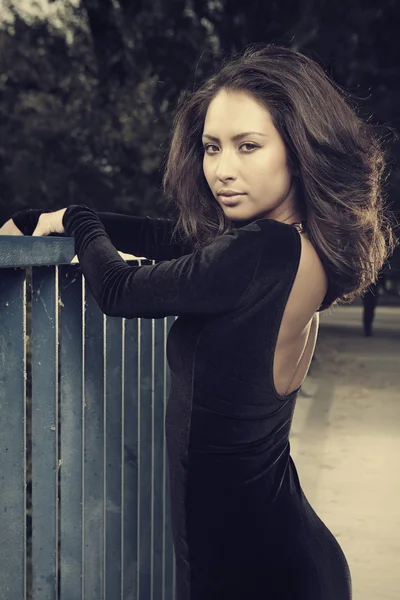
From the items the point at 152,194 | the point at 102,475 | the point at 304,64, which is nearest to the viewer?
the point at 304,64

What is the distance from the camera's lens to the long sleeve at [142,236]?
103 inches

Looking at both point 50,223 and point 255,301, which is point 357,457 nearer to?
point 50,223

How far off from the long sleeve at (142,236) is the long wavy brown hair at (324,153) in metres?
0.29

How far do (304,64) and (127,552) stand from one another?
1.32m

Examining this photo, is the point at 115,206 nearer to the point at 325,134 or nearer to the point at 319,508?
the point at 319,508

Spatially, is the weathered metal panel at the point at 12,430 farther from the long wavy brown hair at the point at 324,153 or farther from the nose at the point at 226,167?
the long wavy brown hair at the point at 324,153

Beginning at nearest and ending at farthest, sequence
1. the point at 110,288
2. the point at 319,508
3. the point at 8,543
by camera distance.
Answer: the point at 8,543
the point at 110,288
the point at 319,508

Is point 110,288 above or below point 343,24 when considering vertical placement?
below

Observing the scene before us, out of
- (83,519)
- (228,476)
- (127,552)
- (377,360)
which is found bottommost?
(377,360)

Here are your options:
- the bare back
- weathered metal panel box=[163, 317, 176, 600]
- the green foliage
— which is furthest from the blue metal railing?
the green foliage

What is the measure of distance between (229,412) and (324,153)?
1.92 feet

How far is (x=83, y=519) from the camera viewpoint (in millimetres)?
2350

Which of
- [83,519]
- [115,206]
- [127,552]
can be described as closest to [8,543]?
[83,519]

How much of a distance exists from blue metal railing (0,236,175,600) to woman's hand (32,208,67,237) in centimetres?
14
